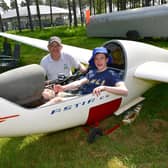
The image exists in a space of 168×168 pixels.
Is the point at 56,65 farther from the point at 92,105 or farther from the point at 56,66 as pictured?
the point at 92,105

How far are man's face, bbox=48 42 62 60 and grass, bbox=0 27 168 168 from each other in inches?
54.6

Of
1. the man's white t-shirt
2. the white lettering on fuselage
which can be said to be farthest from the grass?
the man's white t-shirt

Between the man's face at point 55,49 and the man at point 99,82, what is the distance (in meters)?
Answer: 0.76

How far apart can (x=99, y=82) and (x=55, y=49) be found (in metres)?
1.14

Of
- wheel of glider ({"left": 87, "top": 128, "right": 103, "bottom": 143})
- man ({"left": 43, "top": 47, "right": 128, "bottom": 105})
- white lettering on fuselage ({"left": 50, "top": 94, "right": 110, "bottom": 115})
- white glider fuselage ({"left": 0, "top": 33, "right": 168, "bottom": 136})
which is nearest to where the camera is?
white glider fuselage ({"left": 0, "top": 33, "right": 168, "bottom": 136})

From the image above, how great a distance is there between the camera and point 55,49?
4996mm

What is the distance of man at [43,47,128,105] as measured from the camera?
13.8ft

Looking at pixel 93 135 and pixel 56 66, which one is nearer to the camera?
pixel 93 135

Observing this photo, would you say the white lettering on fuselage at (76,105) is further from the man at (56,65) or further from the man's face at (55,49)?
the man's face at (55,49)

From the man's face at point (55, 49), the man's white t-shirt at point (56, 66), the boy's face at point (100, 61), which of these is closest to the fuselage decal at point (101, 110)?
the boy's face at point (100, 61)

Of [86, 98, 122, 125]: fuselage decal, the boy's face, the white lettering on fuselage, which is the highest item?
the boy's face

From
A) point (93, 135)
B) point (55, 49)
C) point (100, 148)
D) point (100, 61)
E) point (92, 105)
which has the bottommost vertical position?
point (100, 148)

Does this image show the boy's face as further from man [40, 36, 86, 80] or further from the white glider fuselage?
man [40, 36, 86, 80]

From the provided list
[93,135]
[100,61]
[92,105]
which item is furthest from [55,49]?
[93,135]
